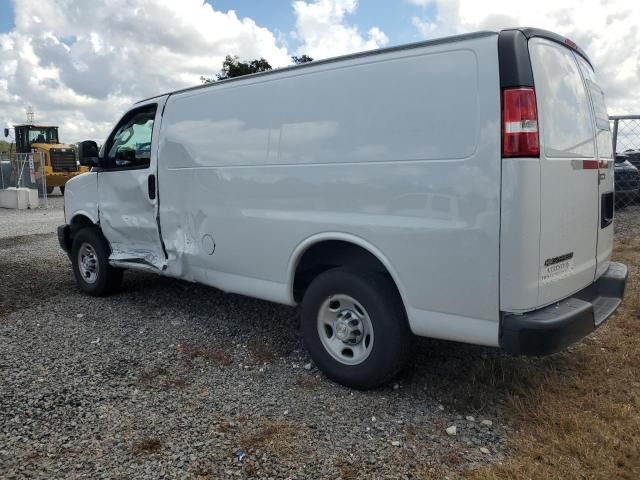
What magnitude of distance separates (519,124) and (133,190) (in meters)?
3.93

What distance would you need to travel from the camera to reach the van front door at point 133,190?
533cm

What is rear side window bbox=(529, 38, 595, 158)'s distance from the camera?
3031 mm

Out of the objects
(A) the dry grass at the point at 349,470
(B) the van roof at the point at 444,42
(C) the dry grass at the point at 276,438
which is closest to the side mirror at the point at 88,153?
(B) the van roof at the point at 444,42

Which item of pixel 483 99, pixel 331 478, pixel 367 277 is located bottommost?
pixel 331 478

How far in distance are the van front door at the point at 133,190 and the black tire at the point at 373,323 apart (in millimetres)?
2149

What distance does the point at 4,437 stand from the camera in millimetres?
3252

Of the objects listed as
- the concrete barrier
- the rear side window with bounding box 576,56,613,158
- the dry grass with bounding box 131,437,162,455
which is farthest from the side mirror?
the concrete barrier

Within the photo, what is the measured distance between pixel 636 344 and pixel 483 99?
2.76 metres

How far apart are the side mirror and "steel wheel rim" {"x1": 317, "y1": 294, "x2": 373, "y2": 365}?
344 cm

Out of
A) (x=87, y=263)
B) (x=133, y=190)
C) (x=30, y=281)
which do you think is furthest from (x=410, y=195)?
(x=30, y=281)

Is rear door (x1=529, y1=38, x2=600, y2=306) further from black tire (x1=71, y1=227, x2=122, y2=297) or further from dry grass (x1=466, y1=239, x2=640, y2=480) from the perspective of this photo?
black tire (x1=71, y1=227, x2=122, y2=297)

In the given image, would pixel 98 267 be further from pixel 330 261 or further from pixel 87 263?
pixel 330 261

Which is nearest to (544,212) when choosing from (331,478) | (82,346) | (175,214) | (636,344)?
(331,478)

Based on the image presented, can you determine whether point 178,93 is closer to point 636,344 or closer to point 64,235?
point 64,235
